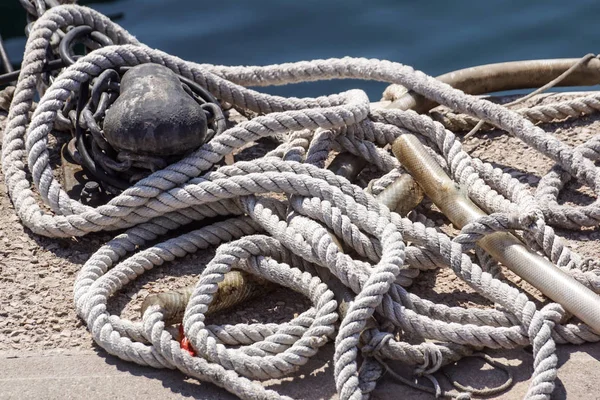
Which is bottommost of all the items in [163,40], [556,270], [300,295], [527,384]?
[163,40]

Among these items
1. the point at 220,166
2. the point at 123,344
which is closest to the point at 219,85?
the point at 220,166

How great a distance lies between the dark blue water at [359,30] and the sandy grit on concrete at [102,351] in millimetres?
2178

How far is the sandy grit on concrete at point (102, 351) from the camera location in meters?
2.23

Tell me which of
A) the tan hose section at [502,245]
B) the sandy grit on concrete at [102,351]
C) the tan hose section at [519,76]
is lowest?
the sandy grit on concrete at [102,351]

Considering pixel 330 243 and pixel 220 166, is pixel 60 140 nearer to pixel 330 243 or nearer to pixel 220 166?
pixel 220 166

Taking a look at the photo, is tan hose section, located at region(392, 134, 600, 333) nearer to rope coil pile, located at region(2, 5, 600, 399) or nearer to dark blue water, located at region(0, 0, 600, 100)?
rope coil pile, located at region(2, 5, 600, 399)

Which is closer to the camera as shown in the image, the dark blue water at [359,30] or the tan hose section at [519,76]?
the tan hose section at [519,76]

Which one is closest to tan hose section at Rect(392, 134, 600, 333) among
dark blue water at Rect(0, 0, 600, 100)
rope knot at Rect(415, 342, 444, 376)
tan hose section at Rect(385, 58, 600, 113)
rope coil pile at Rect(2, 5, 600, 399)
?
rope coil pile at Rect(2, 5, 600, 399)

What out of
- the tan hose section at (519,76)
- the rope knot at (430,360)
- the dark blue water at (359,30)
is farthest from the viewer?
the dark blue water at (359,30)

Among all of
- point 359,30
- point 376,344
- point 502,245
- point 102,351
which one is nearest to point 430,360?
point 376,344

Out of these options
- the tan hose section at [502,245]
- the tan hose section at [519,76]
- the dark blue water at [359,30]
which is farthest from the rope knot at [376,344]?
the dark blue water at [359,30]

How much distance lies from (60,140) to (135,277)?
88cm

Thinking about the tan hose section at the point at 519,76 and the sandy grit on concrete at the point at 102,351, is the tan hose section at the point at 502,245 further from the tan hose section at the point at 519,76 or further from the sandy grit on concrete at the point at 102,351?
A: the tan hose section at the point at 519,76

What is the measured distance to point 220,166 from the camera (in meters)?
2.95
